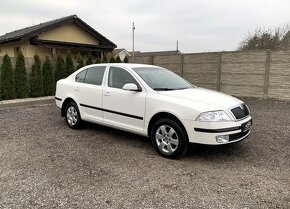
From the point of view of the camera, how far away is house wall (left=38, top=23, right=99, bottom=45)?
18.3 metres

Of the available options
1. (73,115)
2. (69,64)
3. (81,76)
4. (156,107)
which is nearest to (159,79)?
(156,107)

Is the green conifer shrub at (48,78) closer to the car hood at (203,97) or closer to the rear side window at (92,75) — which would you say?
the rear side window at (92,75)

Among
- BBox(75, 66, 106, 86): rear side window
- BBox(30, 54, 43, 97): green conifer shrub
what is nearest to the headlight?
BBox(75, 66, 106, 86): rear side window

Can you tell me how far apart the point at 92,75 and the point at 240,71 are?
7.98m

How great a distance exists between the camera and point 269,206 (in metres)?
3.36

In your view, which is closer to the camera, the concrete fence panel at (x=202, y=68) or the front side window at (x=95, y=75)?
the front side window at (x=95, y=75)

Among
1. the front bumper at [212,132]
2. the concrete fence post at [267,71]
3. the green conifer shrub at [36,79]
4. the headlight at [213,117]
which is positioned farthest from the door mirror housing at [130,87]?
the concrete fence post at [267,71]

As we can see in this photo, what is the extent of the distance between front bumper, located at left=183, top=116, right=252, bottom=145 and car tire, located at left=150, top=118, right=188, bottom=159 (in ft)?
0.49

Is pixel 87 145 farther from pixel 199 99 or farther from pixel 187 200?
pixel 187 200

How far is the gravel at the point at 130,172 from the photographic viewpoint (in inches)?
138

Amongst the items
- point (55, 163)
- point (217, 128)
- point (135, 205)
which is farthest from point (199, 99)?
point (55, 163)

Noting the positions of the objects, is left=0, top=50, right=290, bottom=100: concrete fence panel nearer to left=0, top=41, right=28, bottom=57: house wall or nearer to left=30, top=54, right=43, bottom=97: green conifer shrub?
left=30, top=54, right=43, bottom=97: green conifer shrub

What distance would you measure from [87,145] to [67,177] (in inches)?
61.6

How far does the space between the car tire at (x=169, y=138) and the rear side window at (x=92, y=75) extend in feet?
6.40
